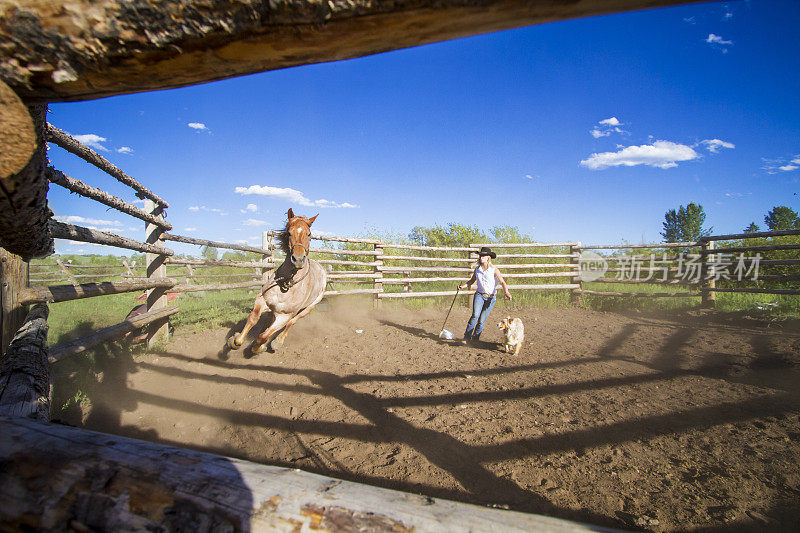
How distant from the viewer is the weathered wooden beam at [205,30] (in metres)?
0.68

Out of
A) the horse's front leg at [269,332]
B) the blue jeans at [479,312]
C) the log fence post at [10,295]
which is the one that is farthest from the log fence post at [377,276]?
the log fence post at [10,295]

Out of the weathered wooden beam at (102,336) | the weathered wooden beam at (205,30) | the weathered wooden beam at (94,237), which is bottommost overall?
the weathered wooden beam at (102,336)

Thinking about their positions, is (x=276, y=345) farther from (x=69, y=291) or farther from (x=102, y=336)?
(x=69, y=291)

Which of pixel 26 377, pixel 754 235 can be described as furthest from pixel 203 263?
pixel 754 235

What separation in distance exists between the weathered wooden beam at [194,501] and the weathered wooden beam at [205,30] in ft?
3.01

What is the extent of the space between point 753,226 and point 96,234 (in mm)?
71816

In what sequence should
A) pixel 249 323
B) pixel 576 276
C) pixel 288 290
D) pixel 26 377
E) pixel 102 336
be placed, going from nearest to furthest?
pixel 26 377 → pixel 102 336 → pixel 249 323 → pixel 288 290 → pixel 576 276

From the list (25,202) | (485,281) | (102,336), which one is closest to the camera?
(25,202)

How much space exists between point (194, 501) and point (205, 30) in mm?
1044

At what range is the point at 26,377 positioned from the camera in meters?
1.60

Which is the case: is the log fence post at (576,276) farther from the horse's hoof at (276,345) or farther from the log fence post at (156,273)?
the log fence post at (156,273)

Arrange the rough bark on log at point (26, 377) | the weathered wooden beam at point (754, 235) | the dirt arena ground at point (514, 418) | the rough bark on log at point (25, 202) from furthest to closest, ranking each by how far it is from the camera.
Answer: the weathered wooden beam at point (754, 235) → the dirt arena ground at point (514, 418) → the rough bark on log at point (26, 377) → the rough bark on log at point (25, 202)

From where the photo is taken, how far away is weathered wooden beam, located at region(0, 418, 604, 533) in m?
0.70

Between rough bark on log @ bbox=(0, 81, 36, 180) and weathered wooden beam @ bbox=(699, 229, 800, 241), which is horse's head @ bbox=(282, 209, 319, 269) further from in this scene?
weathered wooden beam @ bbox=(699, 229, 800, 241)
